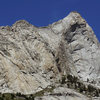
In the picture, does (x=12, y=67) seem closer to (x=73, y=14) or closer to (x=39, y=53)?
(x=39, y=53)

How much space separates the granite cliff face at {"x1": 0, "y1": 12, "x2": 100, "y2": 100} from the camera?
385ft

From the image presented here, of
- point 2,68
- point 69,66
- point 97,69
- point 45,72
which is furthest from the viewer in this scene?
point 97,69

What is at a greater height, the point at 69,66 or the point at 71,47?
the point at 71,47

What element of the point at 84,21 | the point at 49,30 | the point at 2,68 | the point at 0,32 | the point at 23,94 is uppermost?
the point at 84,21

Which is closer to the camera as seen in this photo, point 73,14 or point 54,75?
point 54,75

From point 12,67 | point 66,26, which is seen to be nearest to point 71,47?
point 66,26

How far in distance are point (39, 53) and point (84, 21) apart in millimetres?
55767

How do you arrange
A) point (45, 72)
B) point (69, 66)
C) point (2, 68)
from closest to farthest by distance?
point (2, 68)
point (45, 72)
point (69, 66)

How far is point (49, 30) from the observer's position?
561 ft

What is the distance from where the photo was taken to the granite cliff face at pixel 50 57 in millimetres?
117375

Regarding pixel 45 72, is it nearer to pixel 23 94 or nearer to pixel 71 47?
pixel 23 94

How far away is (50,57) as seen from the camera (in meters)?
139

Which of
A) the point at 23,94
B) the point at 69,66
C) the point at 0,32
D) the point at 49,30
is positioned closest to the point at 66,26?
the point at 49,30

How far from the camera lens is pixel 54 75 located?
132m
